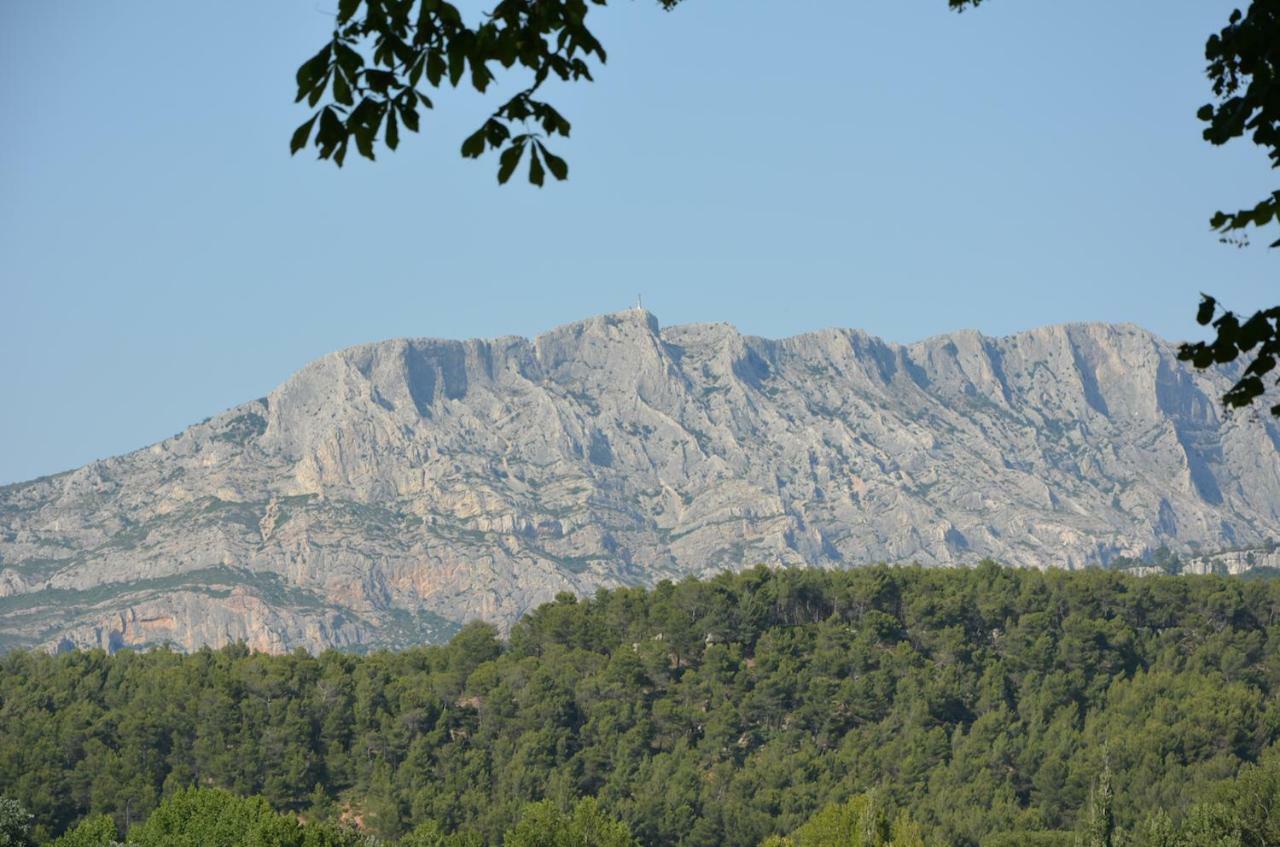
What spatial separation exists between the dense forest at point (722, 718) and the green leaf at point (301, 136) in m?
63.8

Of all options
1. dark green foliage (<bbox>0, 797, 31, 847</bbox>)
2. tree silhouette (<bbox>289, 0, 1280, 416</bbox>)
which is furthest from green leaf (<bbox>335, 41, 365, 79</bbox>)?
dark green foliage (<bbox>0, 797, 31, 847</bbox>)

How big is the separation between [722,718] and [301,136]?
9367cm

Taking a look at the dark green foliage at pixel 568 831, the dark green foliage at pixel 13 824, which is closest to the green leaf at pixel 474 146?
the dark green foliage at pixel 13 824

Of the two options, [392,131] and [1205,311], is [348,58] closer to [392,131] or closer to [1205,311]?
[392,131]

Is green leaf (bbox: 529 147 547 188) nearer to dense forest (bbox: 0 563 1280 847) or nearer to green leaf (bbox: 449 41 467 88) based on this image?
Result: green leaf (bbox: 449 41 467 88)

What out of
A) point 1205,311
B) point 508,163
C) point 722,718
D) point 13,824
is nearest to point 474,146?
point 508,163

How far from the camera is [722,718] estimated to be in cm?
10181

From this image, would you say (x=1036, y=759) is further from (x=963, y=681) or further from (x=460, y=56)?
(x=460, y=56)

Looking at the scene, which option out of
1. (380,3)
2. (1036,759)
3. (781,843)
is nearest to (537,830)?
(781,843)

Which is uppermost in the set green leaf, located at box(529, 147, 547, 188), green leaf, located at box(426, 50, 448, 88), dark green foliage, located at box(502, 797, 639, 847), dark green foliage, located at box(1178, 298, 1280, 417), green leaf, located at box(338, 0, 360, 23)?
green leaf, located at box(338, 0, 360, 23)

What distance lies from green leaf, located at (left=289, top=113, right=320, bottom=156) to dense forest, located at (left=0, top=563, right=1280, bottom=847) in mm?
63786

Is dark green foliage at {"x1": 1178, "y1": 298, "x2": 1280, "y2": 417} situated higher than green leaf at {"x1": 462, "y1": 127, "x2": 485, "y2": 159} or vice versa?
green leaf at {"x1": 462, "y1": 127, "x2": 485, "y2": 159}

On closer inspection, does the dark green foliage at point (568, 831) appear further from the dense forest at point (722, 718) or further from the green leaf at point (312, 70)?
the green leaf at point (312, 70)

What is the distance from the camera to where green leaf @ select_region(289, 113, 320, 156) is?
10.3 m
